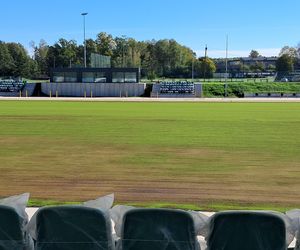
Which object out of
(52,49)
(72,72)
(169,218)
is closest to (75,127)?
(169,218)

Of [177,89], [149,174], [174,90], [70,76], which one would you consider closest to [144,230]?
[149,174]

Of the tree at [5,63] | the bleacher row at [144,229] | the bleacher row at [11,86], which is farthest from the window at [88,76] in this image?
the tree at [5,63]

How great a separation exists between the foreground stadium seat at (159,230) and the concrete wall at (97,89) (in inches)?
2555

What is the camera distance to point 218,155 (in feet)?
51.4

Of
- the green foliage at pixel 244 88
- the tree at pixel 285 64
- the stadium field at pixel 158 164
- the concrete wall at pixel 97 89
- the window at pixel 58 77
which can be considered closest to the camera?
the stadium field at pixel 158 164

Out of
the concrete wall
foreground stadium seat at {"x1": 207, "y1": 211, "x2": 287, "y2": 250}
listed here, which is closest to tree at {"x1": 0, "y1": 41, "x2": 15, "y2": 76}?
the concrete wall

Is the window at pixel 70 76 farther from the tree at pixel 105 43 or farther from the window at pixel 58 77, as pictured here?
the tree at pixel 105 43

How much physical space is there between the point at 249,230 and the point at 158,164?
31.2ft

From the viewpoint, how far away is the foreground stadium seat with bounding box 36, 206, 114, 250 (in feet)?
15.4

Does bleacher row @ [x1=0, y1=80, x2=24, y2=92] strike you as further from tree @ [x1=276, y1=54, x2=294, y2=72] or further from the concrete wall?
tree @ [x1=276, y1=54, x2=294, y2=72]

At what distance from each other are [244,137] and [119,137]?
511 centimetres

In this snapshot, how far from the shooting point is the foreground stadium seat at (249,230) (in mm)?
4484

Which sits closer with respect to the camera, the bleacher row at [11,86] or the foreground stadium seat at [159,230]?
the foreground stadium seat at [159,230]

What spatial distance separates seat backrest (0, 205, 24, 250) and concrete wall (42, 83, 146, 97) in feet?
212
